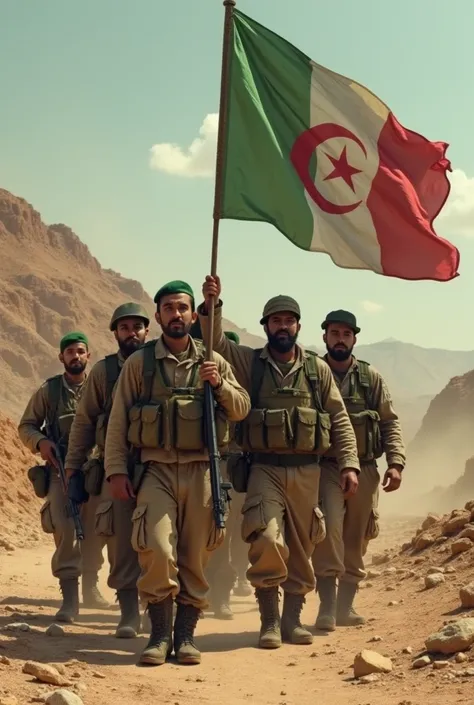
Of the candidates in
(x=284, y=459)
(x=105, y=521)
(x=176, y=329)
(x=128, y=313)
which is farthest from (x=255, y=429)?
(x=128, y=313)

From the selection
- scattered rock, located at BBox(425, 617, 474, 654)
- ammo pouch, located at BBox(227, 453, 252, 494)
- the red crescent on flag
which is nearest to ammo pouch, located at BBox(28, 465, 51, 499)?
ammo pouch, located at BBox(227, 453, 252, 494)

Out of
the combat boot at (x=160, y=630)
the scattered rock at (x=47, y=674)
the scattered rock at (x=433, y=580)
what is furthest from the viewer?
the scattered rock at (x=433, y=580)

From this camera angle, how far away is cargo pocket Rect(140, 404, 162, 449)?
5.91m

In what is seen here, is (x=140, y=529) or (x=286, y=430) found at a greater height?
(x=286, y=430)

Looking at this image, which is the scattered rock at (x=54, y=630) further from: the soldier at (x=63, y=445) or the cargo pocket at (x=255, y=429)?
the cargo pocket at (x=255, y=429)

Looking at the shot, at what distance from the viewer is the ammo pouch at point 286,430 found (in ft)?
21.7

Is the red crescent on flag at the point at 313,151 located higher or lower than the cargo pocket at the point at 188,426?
higher

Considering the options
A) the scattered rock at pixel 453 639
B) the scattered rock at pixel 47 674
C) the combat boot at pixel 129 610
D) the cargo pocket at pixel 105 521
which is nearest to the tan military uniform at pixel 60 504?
the combat boot at pixel 129 610

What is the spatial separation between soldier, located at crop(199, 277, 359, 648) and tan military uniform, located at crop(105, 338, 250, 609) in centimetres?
52

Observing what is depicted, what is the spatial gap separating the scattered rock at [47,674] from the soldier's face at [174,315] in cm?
209

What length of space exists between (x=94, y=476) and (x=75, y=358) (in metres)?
1.33

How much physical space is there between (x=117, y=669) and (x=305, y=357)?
2.47m

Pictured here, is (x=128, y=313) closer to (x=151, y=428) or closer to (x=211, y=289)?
(x=211, y=289)

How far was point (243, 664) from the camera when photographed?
6.08 metres
